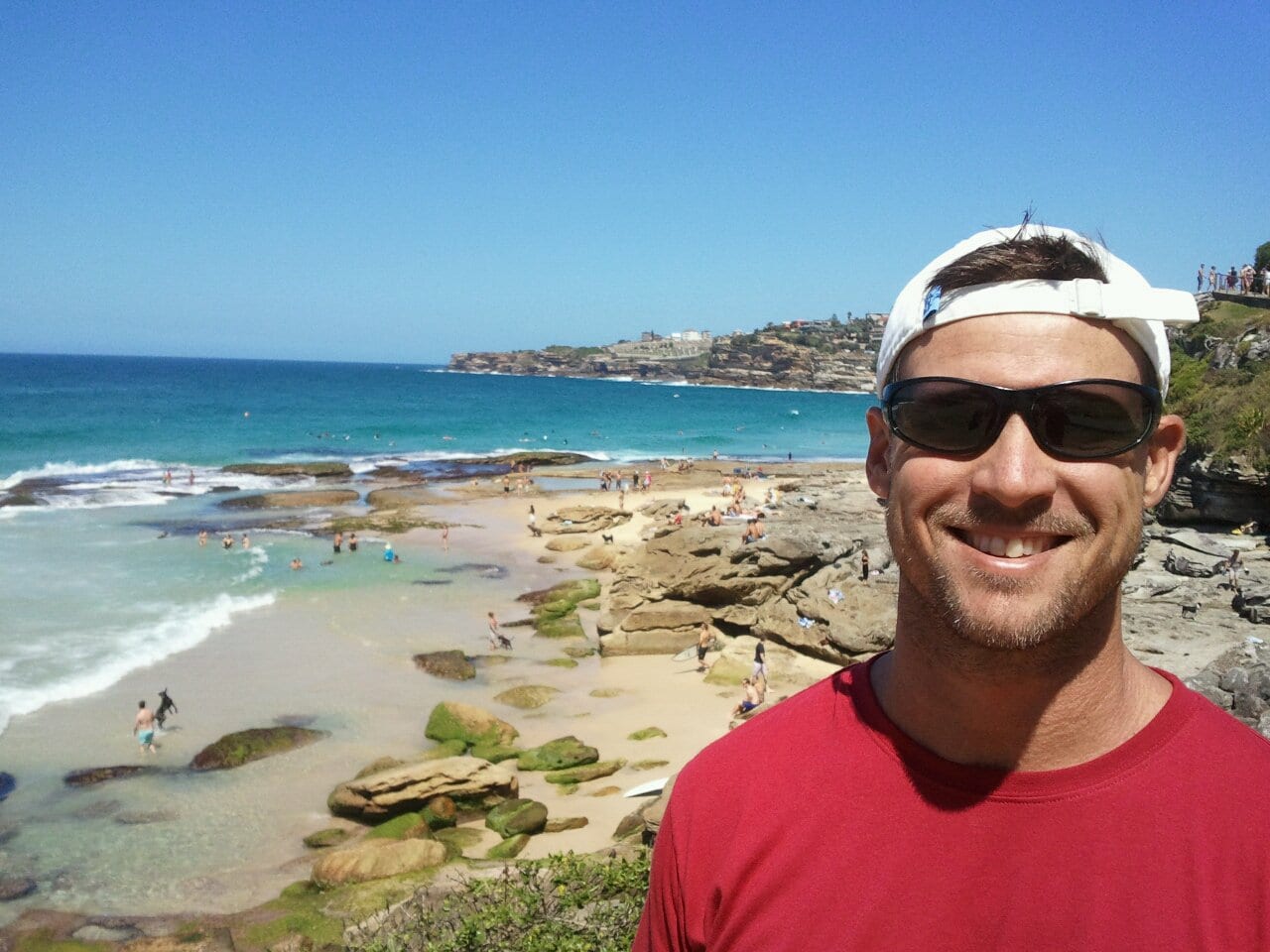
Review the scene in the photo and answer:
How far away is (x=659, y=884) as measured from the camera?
1.93 m

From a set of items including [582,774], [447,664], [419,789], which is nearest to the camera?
[419,789]

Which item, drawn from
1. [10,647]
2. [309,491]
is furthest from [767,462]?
[10,647]

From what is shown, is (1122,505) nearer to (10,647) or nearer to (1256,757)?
(1256,757)

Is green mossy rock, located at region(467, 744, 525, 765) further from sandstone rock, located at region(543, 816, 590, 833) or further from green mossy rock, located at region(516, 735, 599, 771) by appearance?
sandstone rock, located at region(543, 816, 590, 833)

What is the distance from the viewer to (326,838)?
11461 millimetres

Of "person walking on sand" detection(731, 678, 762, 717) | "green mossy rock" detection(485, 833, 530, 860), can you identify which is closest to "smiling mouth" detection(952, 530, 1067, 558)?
"green mossy rock" detection(485, 833, 530, 860)

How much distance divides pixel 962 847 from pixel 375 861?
1000cm

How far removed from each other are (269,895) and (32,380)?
136m

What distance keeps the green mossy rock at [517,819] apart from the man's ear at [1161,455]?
10819mm

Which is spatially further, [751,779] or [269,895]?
[269,895]

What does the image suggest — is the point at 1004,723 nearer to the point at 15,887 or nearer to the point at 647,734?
the point at 15,887

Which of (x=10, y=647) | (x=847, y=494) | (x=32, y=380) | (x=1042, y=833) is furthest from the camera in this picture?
(x=32, y=380)

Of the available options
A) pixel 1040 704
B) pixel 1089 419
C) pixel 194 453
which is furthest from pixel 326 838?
A: pixel 194 453

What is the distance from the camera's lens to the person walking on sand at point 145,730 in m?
14.2
